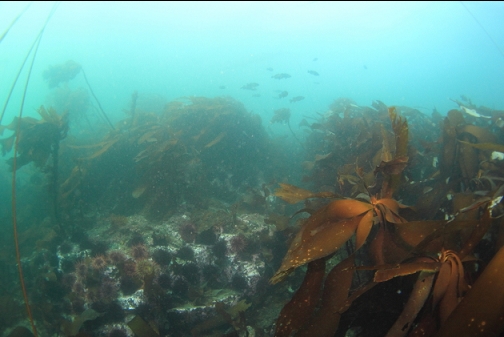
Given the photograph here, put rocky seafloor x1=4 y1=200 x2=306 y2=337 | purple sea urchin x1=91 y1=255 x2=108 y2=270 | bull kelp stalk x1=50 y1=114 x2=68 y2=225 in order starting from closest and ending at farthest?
rocky seafloor x1=4 y1=200 x2=306 y2=337 → purple sea urchin x1=91 y1=255 x2=108 y2=270 → bull kelp stalk x1=50 y1=114 x2=68 y2=225

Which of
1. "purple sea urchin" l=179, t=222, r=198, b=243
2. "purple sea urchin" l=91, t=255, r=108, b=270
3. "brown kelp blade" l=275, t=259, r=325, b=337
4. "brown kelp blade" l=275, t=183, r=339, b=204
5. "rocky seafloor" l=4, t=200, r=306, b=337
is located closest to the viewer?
"brown kelp blade" l=275, t=259, r=325, b=337

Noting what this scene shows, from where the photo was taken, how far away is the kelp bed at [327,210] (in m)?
1.18

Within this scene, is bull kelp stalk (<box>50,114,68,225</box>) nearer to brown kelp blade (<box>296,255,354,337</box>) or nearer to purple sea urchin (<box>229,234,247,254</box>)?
purple sea urchin (<box>229,234,247,254</box>)

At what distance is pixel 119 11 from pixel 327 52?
236 feet

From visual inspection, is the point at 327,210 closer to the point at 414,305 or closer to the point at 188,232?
the point at 414,305

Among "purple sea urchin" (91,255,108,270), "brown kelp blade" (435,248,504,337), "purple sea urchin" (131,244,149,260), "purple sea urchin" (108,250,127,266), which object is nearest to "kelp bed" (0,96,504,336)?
"brown kelp blade" (435,248,504,337)

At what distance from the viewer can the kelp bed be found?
1183mm

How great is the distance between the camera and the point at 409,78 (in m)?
134

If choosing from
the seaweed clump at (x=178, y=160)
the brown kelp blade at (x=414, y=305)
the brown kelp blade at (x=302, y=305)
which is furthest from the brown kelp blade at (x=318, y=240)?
the seaweed clump at (x=178, y=160)

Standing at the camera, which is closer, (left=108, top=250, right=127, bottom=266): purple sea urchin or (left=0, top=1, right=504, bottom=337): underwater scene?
(left=0, top=1, right=504, bottom=337): underwater scene

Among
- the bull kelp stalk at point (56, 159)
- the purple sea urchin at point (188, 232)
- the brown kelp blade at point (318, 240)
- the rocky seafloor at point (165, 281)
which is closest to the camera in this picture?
the brown kelp blade at point (318, 240)

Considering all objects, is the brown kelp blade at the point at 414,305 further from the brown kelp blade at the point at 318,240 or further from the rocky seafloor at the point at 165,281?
the rocky seafloor at the point at 165,281

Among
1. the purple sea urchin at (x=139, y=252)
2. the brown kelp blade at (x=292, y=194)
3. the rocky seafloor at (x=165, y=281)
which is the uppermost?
the brown kelp blade at (x=292, y=194)

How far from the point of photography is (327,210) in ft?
5.30
